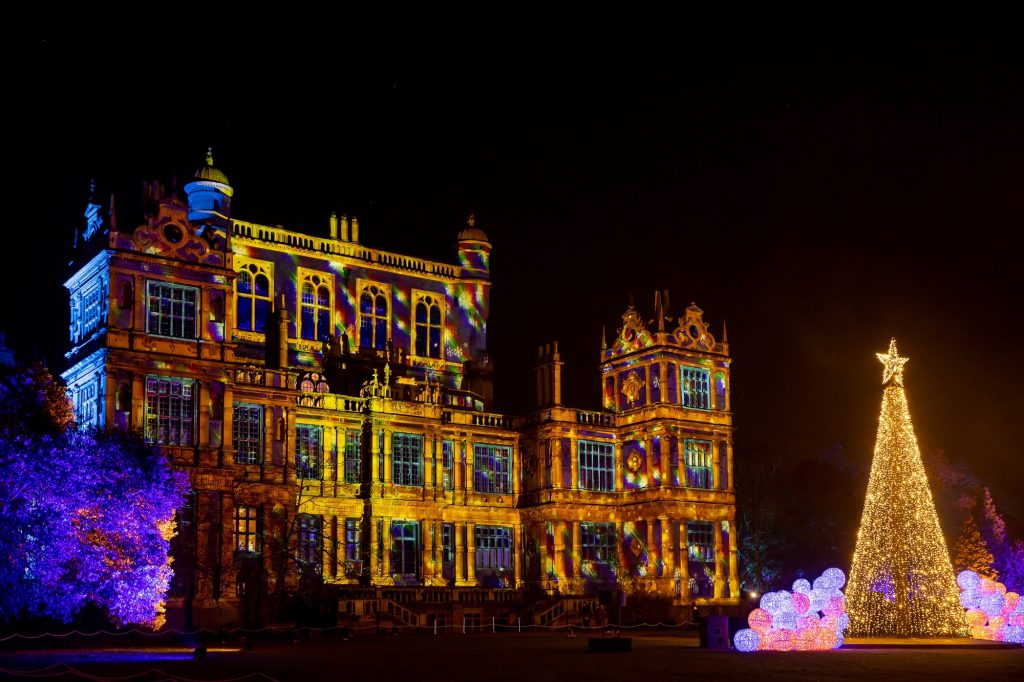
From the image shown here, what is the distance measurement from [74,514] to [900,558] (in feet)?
96.3

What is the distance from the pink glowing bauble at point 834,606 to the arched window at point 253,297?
38865 millimetres

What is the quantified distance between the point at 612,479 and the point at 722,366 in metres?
9.61

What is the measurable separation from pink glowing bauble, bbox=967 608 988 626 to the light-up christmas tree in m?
0.43

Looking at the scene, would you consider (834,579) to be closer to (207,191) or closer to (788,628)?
(788,628)

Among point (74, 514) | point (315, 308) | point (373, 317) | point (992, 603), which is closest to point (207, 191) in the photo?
point (315, 308)

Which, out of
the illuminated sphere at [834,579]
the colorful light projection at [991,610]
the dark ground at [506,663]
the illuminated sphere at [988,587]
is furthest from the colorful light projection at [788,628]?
the illuminated sphere at [988,587]

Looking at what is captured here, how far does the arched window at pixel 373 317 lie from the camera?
7656 centimetres

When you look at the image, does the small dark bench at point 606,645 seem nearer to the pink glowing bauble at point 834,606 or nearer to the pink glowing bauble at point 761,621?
the pink glowing bauble at point 761,621

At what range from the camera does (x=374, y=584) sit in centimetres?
6462

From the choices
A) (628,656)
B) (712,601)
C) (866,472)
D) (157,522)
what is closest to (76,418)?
(157,522)

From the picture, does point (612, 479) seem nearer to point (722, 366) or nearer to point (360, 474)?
point (722, 366)

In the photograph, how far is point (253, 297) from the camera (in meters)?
71.8

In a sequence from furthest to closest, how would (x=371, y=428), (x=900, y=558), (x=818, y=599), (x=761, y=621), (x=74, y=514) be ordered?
1. (x=371, y=428)
2. (x=900, y=558)
3. (x=74, y=514)
4. (x=818, y=599)
5. (x=761, y=621)

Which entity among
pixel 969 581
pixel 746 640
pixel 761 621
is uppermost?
pixel 969 581
